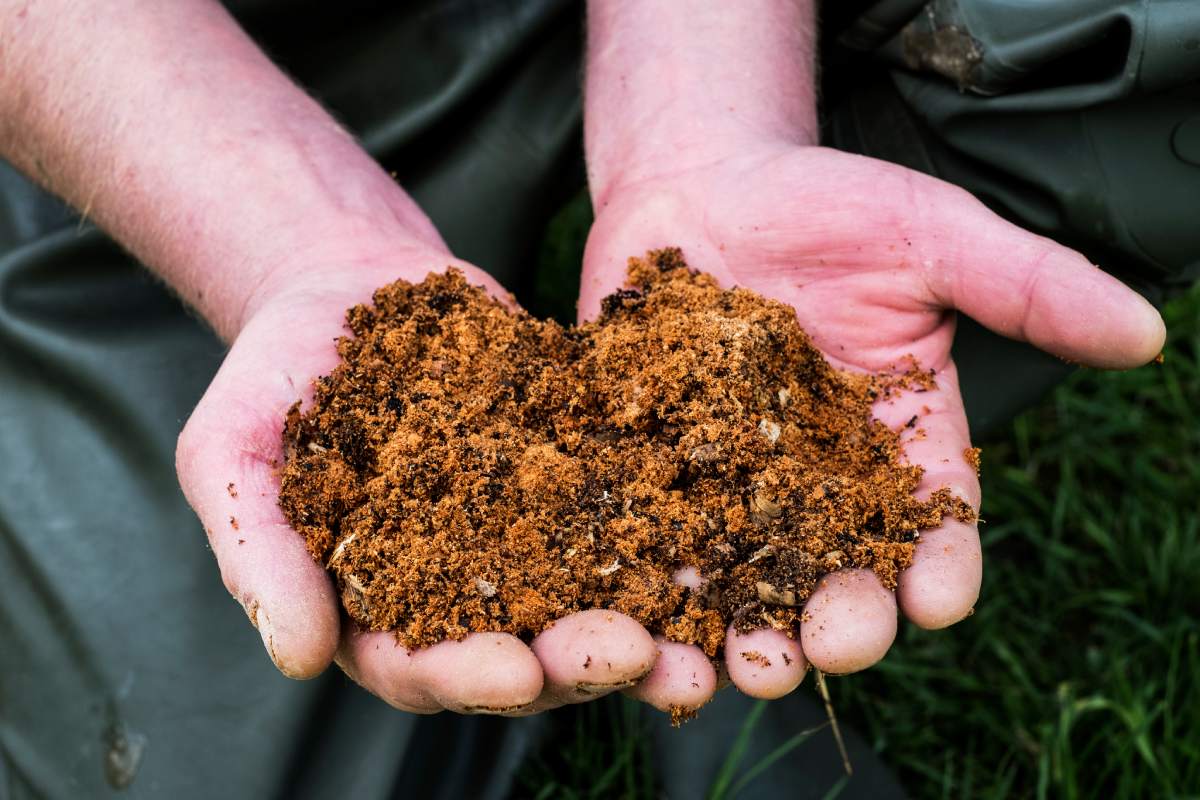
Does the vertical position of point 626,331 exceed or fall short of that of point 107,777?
it exceeds it

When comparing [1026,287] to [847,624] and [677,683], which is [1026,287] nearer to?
[847,624]

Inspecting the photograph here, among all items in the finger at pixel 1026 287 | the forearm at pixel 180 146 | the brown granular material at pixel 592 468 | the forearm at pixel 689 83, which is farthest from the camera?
the forearm at pixel 689 83

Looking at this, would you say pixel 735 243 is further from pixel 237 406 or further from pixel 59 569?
pixel 59 569

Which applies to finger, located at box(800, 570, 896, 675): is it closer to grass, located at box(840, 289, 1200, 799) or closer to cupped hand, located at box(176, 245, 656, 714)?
cupped hand, located at box(176, 245, 656, 714)

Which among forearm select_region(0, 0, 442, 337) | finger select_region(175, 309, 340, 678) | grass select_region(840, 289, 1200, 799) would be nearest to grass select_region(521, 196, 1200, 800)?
grass select_region(840, 289, 1200, 799)

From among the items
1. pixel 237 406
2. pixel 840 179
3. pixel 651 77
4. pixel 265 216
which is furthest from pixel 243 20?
pixel 840 179

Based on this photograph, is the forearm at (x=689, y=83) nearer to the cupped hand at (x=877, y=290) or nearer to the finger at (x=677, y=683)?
the cupped hand at (x=877, y=290)

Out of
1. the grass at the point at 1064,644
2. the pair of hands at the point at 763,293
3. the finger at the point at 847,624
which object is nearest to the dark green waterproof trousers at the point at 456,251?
the grass at the point at 1064,644
